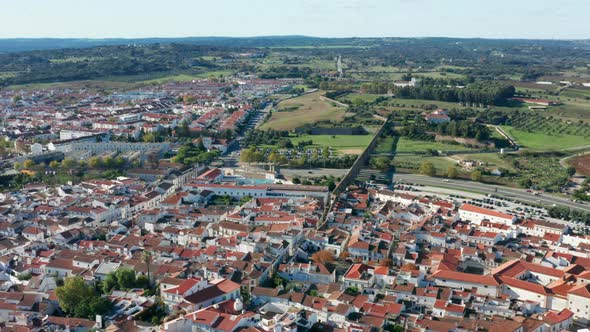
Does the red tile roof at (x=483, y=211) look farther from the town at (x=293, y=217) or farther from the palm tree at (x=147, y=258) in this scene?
the palm tree at (x=147, y=258)

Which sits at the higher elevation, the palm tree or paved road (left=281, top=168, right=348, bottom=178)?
the palm tree

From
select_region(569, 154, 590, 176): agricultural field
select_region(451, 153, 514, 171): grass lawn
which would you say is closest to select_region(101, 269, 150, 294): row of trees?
select_region(451, 153, 514, 171): grass lawn

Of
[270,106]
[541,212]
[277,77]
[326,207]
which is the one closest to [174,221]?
[326,207]

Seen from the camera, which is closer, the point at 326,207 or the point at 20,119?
the point at 326,207

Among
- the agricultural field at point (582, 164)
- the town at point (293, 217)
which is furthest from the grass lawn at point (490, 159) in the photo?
the agricultural field at point (582, 164)

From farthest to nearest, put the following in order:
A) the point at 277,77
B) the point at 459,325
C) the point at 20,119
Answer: the point at 277,77
the point at 20,119
the point at 459,325

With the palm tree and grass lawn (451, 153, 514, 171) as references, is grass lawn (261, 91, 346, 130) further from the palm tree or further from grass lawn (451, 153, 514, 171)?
the palm tree

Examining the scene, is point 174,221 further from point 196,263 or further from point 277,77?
point 277,77
